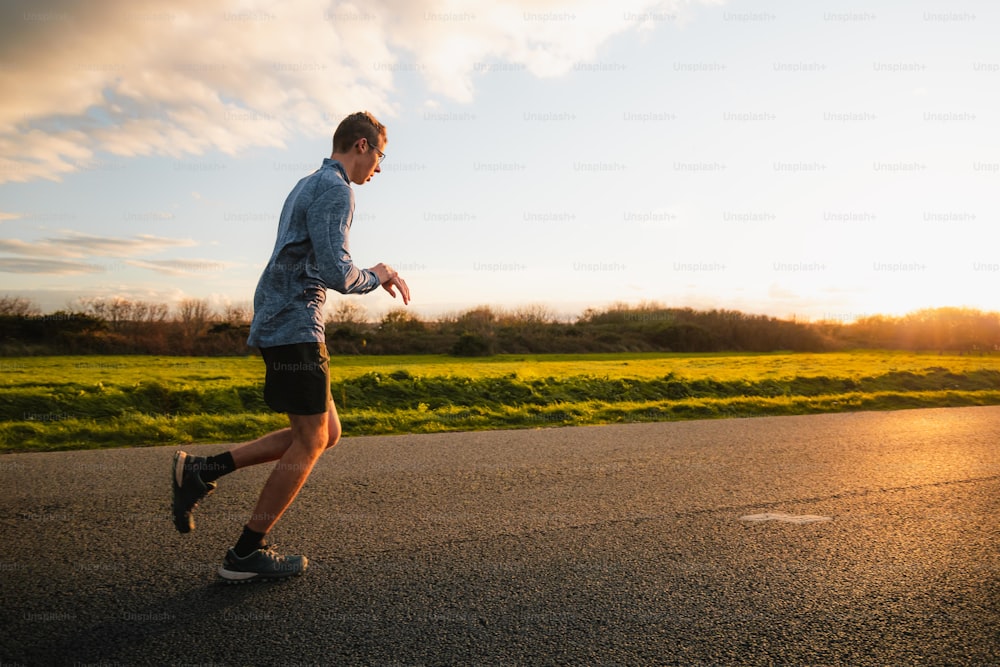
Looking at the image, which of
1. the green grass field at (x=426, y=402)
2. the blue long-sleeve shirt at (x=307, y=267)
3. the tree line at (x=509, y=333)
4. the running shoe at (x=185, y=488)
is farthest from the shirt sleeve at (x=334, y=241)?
the tree line at (x=509, y=333)

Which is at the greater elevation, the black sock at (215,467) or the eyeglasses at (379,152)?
the eyeglasses at (379,152)

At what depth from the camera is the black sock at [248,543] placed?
3527 mm

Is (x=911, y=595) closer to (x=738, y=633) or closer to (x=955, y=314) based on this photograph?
(x=738, y=633)

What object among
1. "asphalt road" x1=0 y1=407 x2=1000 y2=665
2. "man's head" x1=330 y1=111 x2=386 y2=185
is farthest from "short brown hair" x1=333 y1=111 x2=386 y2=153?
"asphalt road" x1=0 y1=407 x2=1000 y2=665

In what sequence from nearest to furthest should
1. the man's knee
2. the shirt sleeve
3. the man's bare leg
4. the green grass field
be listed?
the shirt sleeve → the man's bare leg → the man's knee → the green grass field

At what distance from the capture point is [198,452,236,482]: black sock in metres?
3.74

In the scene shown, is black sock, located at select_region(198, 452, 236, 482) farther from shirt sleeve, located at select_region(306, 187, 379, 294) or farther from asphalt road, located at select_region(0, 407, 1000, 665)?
shirt sleeve, located at select_region(306, 187, 379, 294)

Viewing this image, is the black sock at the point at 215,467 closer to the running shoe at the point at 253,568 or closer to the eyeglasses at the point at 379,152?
the running shoe at the point at 253,568

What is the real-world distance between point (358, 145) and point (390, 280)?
0.80 metres

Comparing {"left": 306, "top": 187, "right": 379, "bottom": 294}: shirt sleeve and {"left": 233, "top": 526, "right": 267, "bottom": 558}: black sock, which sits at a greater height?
{"left": 306, "top": 187, "right": 379, "bottom": 294}: shirt sleeve

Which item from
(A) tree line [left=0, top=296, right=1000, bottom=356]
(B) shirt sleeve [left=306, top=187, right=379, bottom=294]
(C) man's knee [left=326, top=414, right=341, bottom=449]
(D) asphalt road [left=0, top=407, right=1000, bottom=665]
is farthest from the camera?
(A) tree line [left=0, top=296, right=1000, bottom=356]

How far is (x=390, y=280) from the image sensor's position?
12.1ft

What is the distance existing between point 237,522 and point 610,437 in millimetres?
5506

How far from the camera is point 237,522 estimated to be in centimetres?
468
